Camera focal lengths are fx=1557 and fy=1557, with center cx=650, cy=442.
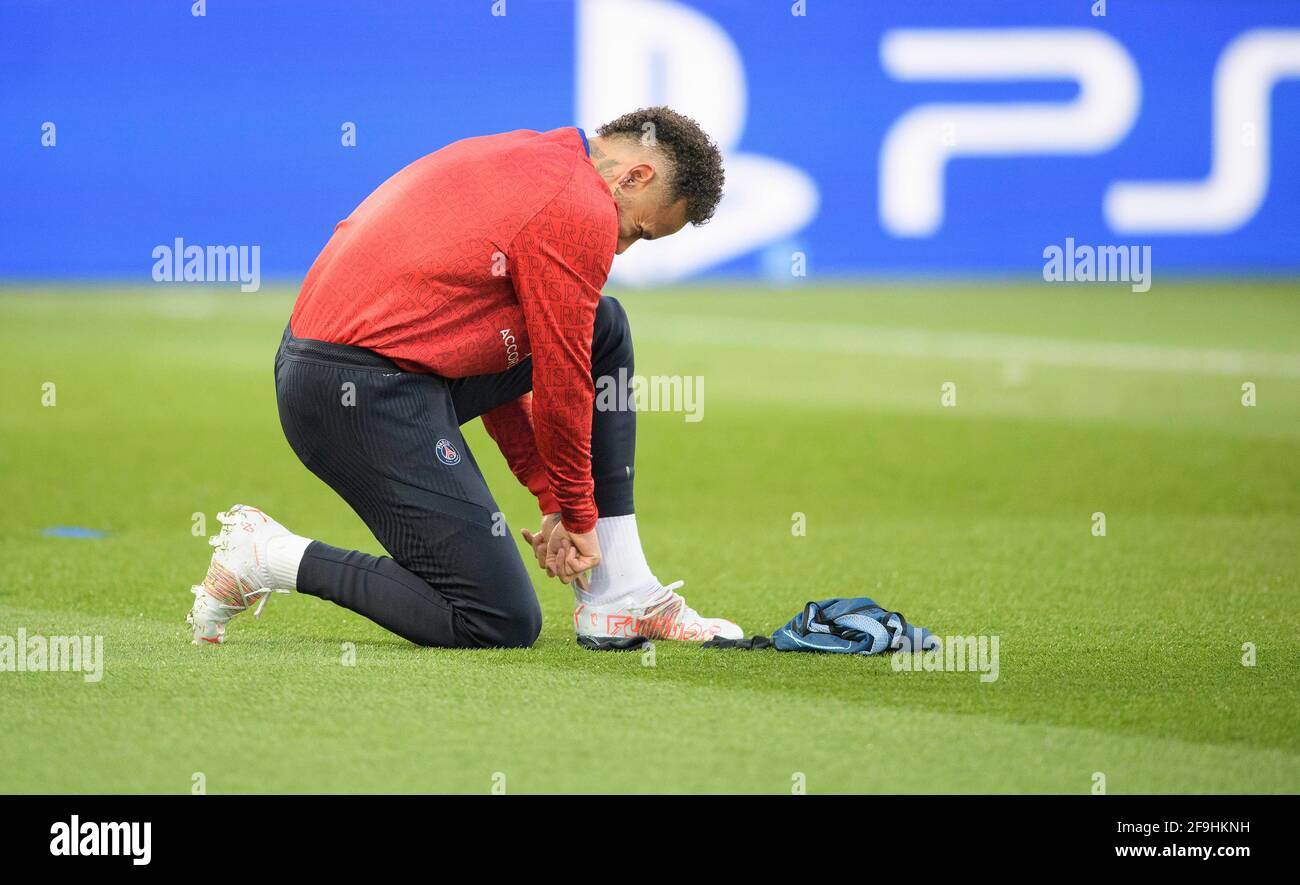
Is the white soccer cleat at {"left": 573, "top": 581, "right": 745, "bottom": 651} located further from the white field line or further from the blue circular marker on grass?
the white field line

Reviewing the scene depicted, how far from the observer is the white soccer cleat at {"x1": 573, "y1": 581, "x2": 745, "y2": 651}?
3.38 m

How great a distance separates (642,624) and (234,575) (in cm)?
88

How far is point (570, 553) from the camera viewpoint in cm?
331

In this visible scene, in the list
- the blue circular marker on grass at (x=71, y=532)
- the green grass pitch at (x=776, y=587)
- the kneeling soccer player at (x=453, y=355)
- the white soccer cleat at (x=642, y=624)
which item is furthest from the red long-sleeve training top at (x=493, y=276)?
the blue circular marker on grass at (x=71, y=532)

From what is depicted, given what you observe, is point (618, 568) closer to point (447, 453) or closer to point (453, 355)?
point (447, 453)

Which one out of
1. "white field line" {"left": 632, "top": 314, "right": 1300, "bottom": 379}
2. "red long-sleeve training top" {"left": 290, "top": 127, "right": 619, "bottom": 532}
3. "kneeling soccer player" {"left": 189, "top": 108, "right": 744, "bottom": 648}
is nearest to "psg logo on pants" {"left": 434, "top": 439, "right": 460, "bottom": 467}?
"kneeling soccer player" {"left": 189, "top": 108, "right": 744, "bottom": 648}

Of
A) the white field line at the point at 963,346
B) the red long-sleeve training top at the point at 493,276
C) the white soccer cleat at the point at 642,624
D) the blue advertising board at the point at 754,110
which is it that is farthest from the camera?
the blue advertising board at the point at 754,110

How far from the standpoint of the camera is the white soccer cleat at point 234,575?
326cm

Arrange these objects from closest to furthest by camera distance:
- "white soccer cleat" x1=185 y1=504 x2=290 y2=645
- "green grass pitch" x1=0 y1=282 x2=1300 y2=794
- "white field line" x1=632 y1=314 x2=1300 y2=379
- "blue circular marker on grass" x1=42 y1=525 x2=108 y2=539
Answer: "green grass pitch" x1=0 y1=282 x2=1300 y2=794
"white soccer cleat" x1=185 y1=504 x2=290 y2=645
"blue circular marker on grass" x1=42 y1=525 x2=108 y2=539
"white field line" x1=632 y1=314 x2=1300 y2=379

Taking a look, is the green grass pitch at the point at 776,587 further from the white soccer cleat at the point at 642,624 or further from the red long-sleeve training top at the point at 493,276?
the red long-sleeve training top at the point at 493,276

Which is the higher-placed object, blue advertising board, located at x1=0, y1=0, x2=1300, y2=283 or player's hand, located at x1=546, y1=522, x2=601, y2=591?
blue advertising board, located at x1=0, y1=0, x2=1300, y2=283
